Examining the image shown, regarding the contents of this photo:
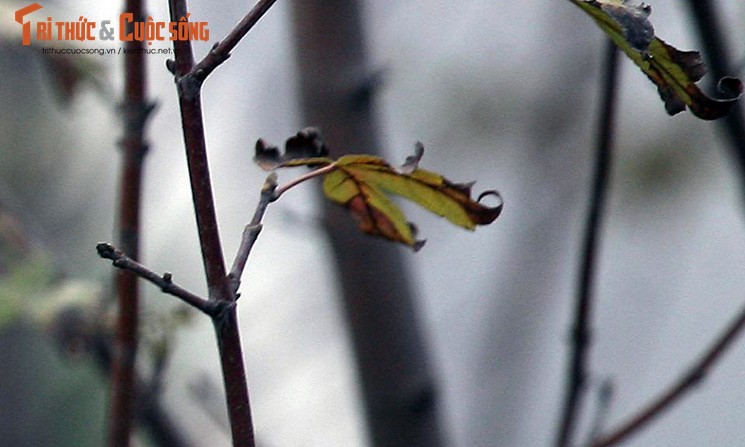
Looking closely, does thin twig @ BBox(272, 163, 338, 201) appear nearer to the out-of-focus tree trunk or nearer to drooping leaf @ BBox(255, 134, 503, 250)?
drooping leaf @ BBox(255, 134, 503, 250)

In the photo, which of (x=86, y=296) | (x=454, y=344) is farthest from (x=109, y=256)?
(x=454, y=344)

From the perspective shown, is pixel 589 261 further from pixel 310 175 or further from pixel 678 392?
pixel 310 175

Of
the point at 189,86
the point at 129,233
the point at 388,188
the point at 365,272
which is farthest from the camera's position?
the point at 365,272

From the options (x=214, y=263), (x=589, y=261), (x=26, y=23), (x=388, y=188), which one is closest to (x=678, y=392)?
(x=589, y=261)

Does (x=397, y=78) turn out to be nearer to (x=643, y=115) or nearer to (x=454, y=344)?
(x=643, y=115)

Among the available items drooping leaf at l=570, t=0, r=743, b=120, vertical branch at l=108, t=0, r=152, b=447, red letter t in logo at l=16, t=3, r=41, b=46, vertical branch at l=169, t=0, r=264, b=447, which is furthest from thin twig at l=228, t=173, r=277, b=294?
red letter t in logo at l=16, t=3, r=41, b=46

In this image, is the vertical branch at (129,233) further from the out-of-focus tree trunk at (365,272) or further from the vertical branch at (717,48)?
the vertical branch at (717,48)

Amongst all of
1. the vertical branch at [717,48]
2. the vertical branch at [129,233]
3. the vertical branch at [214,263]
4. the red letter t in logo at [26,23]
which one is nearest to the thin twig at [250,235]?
the vertical branch at [214,263]
